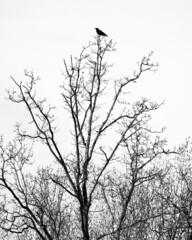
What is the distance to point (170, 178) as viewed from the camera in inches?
782

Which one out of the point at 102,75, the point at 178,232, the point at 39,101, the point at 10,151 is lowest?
the point at 178,232

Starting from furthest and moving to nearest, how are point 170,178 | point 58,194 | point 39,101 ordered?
point 58,194, point 170,178, point 39,101

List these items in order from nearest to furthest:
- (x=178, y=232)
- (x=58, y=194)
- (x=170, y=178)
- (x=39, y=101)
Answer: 1. (x=39, y=101)
2. (x=178, y=232)
3. (x=170, y=178)
4. (x=58, y=194)

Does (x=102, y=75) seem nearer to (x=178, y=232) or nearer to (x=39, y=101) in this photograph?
(x=39, y=101)

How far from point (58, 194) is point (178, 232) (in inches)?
288

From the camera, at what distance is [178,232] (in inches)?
707

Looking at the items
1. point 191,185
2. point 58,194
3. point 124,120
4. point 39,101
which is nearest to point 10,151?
point 39,101

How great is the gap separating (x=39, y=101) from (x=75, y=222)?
11.4 metres

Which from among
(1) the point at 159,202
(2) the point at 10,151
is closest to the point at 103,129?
(2) the point at 10,151

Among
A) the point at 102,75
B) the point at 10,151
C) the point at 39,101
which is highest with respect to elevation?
the point at 102,75

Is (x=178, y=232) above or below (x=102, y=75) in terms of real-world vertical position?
below

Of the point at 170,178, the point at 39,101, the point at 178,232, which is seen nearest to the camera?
the point at 39,101

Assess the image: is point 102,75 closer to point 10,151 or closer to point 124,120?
point 124,120

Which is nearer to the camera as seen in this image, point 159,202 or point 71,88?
point 71,88
